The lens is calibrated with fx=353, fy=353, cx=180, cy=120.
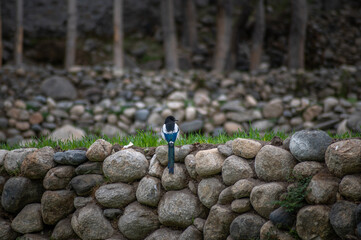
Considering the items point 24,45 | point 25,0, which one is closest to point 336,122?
point 24,45

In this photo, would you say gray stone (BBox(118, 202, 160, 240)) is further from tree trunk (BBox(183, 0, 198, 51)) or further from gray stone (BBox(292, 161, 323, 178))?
tree trunk (BBox(183, 0, 198, 51))

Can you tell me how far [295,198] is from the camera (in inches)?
124

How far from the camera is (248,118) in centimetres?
809

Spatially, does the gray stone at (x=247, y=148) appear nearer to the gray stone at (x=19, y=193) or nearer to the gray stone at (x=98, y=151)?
the gray stone at (x=98, y=151)

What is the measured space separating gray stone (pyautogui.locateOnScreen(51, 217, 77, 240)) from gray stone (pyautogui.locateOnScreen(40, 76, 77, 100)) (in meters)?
5.64

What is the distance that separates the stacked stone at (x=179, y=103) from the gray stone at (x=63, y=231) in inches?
134

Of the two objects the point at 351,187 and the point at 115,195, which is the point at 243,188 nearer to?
the point at 351,187

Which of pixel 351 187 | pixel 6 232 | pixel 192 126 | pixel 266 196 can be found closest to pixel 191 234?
pixel 266 196

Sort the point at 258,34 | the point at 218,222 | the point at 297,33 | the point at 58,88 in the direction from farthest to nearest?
1. the point at 258,34
2. the point at 297,33
3. the point at 58,88
4. the point at 218,222

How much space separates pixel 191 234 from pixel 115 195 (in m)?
0.98

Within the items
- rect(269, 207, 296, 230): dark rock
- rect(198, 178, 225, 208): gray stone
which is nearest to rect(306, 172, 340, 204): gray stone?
rect(269, 207, 296, 230): dark rock

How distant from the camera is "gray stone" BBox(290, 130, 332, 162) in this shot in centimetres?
327

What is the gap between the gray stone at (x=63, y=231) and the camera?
412cm

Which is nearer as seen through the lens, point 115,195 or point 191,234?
point 191,234
